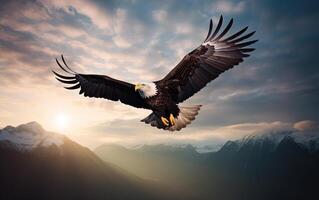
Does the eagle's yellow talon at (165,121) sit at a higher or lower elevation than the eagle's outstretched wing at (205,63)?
lower

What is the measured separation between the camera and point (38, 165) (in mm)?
183375

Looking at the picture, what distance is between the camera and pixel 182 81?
11.8 m

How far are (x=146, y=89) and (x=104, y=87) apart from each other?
103 inches

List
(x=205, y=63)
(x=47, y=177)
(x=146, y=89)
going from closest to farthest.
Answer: (x=146, y=89) → (x=205, y=63) → (x=47, y=177)

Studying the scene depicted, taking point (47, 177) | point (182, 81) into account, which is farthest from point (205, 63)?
point (47, 177)

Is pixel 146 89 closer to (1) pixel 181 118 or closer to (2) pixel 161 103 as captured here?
(2) pixel 161 103

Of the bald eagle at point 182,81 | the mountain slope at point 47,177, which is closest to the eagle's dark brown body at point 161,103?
the bald eagle at point 182,81

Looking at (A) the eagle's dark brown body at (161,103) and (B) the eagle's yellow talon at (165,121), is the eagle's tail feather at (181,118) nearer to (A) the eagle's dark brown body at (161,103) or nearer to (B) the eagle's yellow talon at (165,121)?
(B) the eagle's yellow talon at (165,121)

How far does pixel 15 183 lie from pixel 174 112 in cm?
17542

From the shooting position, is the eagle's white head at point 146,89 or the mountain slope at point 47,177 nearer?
the eagle's white head at point 146,89

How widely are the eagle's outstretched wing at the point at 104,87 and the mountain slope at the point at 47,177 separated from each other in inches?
6457

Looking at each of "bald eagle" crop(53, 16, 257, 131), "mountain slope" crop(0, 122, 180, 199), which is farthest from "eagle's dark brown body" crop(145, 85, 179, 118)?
"mountain slope" crop(0, 122, 180, 199)

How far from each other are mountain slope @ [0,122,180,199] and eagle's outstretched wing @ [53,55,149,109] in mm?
163998

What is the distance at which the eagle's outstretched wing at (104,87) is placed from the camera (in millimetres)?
11777
